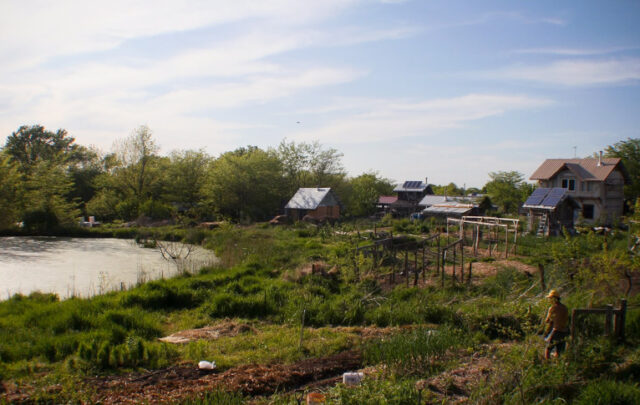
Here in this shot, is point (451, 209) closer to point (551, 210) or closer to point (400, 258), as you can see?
point (551, 210)

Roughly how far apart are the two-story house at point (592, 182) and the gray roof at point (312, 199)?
17.9 m

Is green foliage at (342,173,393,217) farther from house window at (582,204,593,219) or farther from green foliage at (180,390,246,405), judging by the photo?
green foliage at (180,390,246,405)

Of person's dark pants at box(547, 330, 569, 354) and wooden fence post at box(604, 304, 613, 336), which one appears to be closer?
person's dark pants at box(547, 330, 569, 354)

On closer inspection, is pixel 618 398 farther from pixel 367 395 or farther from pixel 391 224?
pixel 391 224

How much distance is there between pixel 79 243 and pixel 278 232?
1155 cm

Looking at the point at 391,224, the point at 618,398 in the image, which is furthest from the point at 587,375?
the point at 391,224

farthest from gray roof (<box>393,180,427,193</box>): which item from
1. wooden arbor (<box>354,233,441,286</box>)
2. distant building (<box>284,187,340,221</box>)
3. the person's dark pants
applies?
the person's dark pants

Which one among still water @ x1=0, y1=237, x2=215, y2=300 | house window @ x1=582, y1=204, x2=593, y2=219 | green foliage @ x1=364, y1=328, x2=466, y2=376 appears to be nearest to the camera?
green foliage @ x1=364, y1=328, x2=466, y2=376

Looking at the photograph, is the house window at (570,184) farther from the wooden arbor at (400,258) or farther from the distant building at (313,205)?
the wooden arbor at (400,258)

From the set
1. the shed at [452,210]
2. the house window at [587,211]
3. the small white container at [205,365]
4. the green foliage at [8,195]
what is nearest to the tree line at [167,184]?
the green foliage at [8,195]

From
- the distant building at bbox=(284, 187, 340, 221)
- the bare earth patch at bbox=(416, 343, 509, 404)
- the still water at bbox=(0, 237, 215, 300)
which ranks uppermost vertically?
the distant building at bbox=(284, 187, 340, 221)

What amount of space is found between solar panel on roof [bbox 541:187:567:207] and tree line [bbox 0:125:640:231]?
15337 mm

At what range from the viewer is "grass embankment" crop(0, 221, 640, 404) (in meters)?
5.71

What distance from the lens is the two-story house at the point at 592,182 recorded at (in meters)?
34.3
